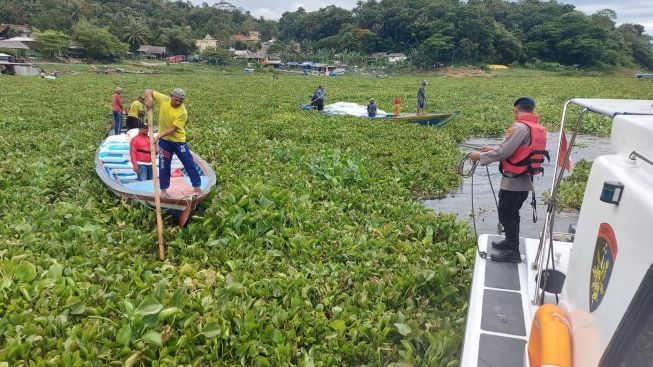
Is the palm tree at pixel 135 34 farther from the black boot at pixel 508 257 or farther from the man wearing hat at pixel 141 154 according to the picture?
the black boot at pixel 508 257

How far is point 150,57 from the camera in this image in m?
91.6

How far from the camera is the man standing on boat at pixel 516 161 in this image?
5109 mm

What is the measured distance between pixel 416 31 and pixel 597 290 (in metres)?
104

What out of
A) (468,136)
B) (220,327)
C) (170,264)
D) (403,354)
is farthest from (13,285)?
(468,136)

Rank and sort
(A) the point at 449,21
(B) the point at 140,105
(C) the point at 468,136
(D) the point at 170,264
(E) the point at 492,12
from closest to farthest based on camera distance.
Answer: (D) the point at 170,264, (B) the point at 140,105, (C) the point at 468,136, (A) the point at 449,21, (E) the point at 492,12

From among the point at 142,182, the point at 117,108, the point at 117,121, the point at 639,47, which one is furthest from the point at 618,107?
the point at 639,47

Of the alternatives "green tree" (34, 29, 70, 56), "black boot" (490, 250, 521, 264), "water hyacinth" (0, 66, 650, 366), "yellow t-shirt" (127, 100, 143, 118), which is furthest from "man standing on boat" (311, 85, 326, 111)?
"green tree" (34, 29, 70, 56)

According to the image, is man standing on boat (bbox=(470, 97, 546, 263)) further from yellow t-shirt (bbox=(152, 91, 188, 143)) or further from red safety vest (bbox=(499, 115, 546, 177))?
yellow t-shirt (bbox=(152, 91, 188, 143))

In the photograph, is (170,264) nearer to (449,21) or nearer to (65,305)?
(65,305)

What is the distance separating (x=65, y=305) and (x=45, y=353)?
71cm

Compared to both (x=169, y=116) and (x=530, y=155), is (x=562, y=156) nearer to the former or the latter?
(x=530, y=155)

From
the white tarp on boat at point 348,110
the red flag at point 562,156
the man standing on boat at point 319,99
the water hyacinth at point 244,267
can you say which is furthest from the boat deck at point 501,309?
the man standing on boat at point 319,99

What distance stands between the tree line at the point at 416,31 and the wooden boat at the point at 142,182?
2842 inches

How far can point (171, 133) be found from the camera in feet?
25.5
